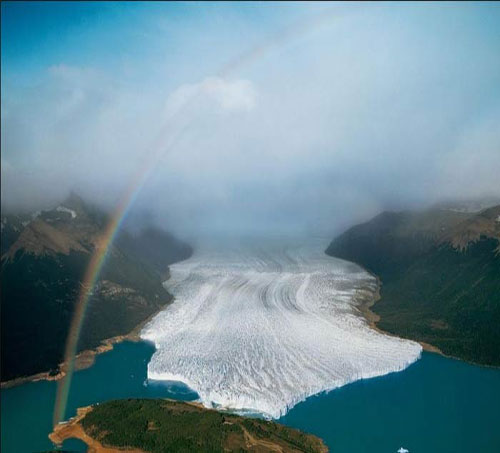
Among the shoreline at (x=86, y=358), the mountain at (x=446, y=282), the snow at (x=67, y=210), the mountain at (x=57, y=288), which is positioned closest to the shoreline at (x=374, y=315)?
the mountain at (x=446, y=282)

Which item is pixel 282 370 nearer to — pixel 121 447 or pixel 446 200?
pixel 121 447

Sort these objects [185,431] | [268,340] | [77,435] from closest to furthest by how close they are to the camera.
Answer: [185,431], [77,435], [268,340]

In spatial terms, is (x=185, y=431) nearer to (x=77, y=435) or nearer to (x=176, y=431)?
(x=176, y=431)

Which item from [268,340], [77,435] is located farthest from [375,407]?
[77,435]

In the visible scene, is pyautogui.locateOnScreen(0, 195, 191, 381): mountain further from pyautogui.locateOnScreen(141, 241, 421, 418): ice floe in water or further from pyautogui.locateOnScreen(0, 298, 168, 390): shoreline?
pyautogui.locateOnScreen(141, 241, 421, 418): ice floe in water

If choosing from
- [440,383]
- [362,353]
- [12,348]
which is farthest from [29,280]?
[440,383]
